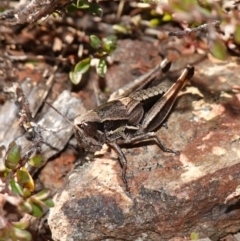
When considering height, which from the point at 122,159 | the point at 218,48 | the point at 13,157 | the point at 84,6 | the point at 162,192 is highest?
the point at 218,48

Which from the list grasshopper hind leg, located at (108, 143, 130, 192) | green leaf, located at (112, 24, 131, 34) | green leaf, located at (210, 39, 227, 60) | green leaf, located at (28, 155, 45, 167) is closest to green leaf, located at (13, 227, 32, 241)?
green leaf, located at (28, 155, 45, 167)

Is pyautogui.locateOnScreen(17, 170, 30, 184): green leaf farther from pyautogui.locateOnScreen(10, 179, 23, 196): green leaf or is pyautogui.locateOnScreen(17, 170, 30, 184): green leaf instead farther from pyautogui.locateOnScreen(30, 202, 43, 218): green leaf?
pyautogui.locateOnScreen(30, 202, 43, 218): green leaf

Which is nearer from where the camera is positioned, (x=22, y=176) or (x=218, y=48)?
(x=218, y=48)

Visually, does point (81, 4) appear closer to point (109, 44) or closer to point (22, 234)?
point (109, 44)

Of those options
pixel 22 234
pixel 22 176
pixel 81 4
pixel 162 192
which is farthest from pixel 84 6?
pixel 22 234

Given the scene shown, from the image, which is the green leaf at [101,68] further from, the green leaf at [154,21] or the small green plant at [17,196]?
the small green plant at [17,196]

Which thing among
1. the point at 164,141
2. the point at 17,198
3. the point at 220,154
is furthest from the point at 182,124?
the point at 17,198
